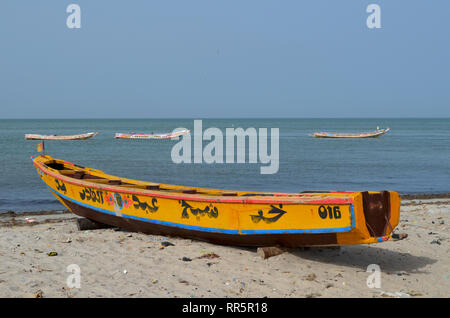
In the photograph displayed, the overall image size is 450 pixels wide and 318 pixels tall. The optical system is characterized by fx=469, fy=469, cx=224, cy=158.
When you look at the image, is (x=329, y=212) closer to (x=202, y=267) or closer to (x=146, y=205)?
(x=202, y=267)

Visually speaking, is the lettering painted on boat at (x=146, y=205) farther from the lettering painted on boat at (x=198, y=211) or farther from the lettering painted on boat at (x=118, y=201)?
the lettering painted on boat at (x=198, y=211)

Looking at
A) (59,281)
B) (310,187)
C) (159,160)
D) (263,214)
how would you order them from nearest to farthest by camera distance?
1. (59,281)
2. (263,214)
3. (310,187)
4. (159,160)

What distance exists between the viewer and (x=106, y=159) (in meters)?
38.6

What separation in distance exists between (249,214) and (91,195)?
4.20 metres

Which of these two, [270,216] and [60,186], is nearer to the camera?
[270,216]

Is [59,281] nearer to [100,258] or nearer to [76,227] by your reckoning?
[100,258]

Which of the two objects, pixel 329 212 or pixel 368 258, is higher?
pixel 329 212

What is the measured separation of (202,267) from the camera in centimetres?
759

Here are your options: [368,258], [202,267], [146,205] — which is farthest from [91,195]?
[368,258]

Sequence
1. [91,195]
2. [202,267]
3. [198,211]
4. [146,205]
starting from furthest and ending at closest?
1. [91,195]
2. [146,205]
3. [198,211]
4. [202,267]

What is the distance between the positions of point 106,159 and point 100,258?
31.6 metres

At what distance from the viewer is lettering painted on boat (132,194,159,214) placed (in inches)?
360
